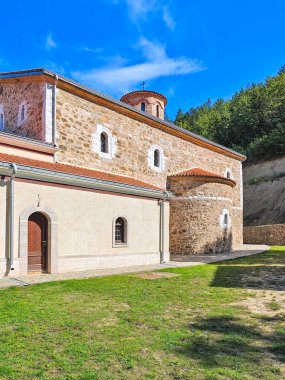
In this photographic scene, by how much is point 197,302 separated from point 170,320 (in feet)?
5.06

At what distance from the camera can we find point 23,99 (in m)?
15.4

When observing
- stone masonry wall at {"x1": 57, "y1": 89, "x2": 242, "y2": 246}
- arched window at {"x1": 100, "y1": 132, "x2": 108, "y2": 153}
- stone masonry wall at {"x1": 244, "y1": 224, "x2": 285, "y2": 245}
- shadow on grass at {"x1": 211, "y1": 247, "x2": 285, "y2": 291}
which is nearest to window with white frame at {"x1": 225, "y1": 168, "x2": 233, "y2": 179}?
stone masonry wall at {"x1": 57, "y1": 89, "x2": 242, "y2": 246}

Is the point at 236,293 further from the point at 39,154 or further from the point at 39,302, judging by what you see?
the point at 39,154

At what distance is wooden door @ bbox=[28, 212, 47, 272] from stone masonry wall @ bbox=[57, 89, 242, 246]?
3672 mm

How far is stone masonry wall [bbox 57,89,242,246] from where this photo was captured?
14766mm

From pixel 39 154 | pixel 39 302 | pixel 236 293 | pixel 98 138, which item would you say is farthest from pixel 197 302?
pixel 98 138

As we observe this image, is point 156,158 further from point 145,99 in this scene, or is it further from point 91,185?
point 145,99

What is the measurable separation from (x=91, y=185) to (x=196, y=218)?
8058mm

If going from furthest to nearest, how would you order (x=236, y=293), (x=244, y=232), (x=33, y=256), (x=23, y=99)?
(x=244, y=232) → (x=23, y=99) → (x=33, y=256) → (x=236, y=293)

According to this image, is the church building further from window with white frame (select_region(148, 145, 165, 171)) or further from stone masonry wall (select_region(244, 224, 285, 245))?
stone masonry wall (select_region(244, 224, 285, 245))

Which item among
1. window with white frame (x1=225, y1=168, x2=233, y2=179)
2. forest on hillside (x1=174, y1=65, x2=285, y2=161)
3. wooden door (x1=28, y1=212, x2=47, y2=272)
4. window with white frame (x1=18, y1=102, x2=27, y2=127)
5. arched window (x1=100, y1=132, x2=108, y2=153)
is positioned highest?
forest on hillside (x1=174, y1=65, x2=285, y2=161)

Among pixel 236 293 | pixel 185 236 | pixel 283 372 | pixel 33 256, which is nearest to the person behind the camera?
pixel 283 372

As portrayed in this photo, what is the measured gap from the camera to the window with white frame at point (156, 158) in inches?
758

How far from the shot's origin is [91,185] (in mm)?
12688
